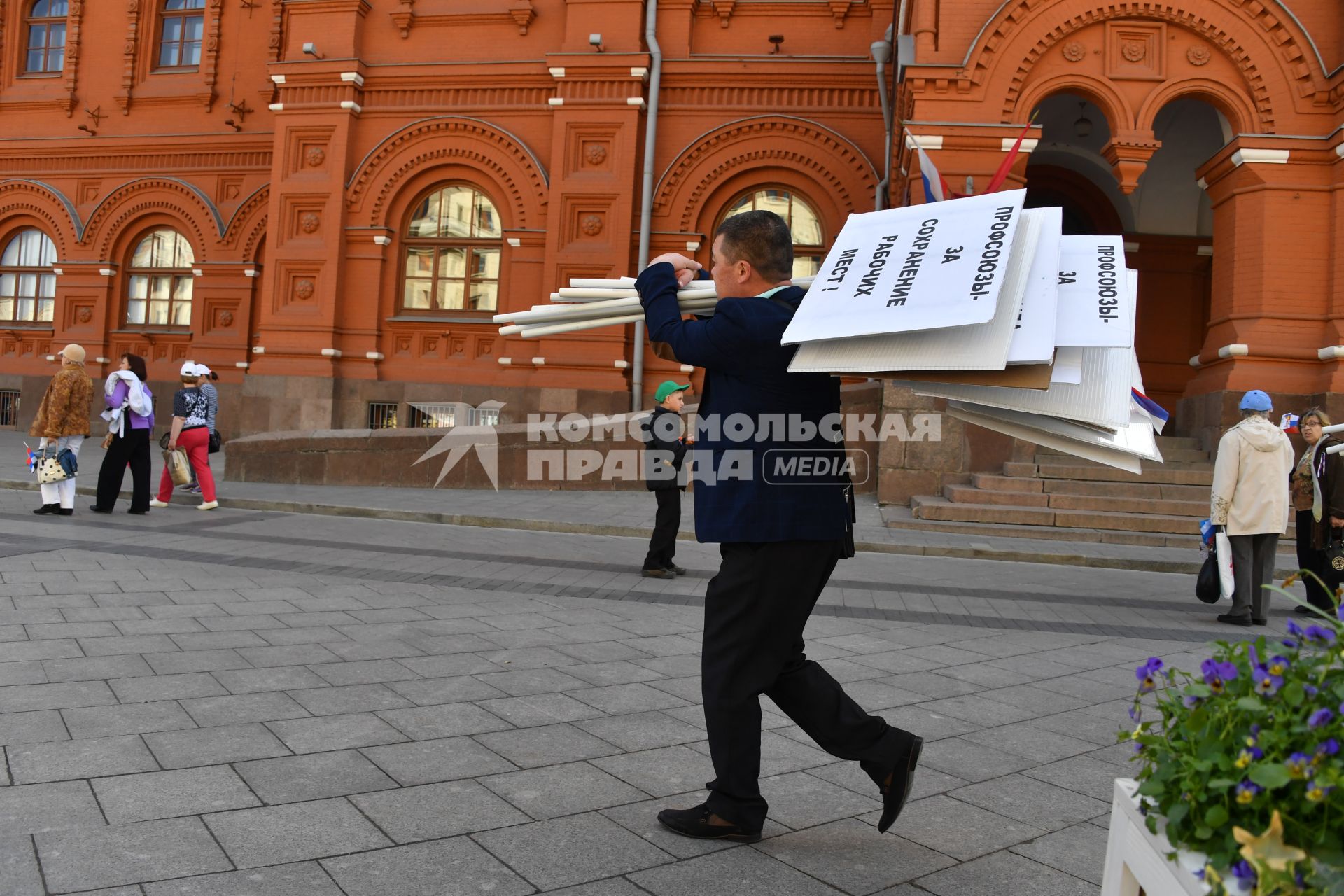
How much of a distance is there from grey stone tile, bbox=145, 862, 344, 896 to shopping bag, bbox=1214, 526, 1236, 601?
6867mm

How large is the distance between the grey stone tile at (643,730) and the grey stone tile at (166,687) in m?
1.66

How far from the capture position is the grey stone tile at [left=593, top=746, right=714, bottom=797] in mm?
3541

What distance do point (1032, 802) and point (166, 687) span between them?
11.7ft

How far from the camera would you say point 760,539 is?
301 centimetres

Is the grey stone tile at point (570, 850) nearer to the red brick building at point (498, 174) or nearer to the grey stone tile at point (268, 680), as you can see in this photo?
the grey stone tile at point (268, 680)

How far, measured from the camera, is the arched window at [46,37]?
75.6 ft

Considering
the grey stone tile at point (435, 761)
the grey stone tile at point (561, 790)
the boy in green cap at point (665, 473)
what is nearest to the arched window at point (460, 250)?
the boy in green cap at point (665, 473)

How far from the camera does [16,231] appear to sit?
76.3 ft

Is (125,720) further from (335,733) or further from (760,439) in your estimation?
(760,439)

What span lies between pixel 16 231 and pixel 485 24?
1267 centimetres

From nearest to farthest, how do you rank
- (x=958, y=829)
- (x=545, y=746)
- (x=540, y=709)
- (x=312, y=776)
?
(x=958, y=829) < (x=312, y=776) < (x=545, y=746) < (x=540, y=709)

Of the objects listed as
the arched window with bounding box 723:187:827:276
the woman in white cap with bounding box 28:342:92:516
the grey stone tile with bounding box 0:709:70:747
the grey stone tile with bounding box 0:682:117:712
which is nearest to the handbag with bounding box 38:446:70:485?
the woman in white cap with bounding box 28:342:92:516

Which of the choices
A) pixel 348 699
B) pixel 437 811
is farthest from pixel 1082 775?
pixel 348 699

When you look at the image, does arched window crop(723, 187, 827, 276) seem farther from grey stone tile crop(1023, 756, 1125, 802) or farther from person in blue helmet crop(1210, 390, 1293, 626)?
grey stone tile crop(1023, 756, 1125, 802)
